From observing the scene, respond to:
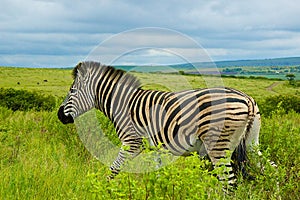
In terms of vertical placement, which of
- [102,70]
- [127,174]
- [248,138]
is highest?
[102,70]

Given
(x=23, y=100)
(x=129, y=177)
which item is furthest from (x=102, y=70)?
(x=23, y=100)

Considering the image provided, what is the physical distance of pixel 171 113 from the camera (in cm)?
584

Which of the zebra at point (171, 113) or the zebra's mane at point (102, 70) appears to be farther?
the zebra's mane at point (102, 70)

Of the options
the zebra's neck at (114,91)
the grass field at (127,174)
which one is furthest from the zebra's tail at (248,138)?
the zebra's neck at (114,91)

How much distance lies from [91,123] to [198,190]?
209 inches

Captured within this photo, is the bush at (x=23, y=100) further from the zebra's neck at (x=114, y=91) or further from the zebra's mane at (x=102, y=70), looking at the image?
the zebra's neck at (x=114, y=91)

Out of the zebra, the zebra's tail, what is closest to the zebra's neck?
the zebra

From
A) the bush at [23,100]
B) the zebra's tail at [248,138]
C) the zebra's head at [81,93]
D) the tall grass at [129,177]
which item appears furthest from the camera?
the bush at [23,100]

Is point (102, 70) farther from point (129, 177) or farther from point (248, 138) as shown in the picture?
point (129, 177)

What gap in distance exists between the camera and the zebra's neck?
22.1 feet

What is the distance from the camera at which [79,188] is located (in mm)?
4789

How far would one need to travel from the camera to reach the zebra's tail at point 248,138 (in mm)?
5387

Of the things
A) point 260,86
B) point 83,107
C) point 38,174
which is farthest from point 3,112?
point 260,86

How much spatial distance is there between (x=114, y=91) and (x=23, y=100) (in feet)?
43.6
